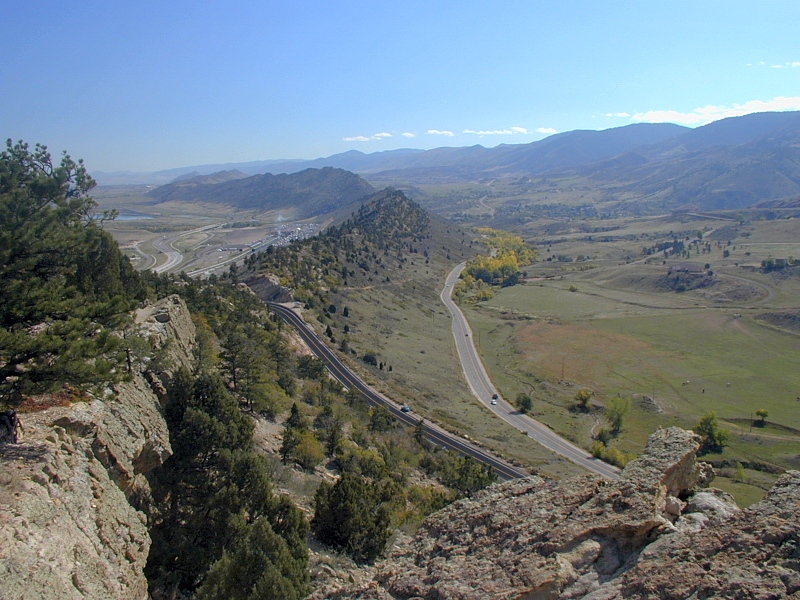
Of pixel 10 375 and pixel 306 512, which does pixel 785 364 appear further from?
pixel 10 375

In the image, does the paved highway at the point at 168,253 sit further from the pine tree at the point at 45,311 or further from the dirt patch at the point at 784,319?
the dirt patch at the point at 784,319

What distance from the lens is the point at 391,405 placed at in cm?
5378

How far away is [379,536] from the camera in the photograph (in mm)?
19500

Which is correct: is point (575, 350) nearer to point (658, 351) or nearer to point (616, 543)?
point (658, 351)

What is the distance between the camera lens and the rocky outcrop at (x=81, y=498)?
1056cm

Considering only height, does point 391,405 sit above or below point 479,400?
above

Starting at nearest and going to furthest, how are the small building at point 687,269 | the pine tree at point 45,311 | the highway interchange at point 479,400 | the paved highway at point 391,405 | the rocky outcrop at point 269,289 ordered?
the pine tree at point 45,311 < the paved highway at point 391,405 < the highway interchange at point 479,400 < the rocky outcrop at point 269,289 < the small building at point 687,269

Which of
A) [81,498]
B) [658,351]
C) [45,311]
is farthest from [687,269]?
[81,498]

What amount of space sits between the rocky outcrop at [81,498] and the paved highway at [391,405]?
31.3 metres

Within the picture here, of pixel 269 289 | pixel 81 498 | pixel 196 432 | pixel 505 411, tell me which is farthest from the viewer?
pixel 269 289

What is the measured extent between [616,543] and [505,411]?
188ft

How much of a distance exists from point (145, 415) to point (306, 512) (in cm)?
753

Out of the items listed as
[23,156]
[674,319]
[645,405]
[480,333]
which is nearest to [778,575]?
[23,156]

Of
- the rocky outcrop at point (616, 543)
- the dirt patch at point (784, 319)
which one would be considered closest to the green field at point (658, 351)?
the dirt patch at point (784, 319)
